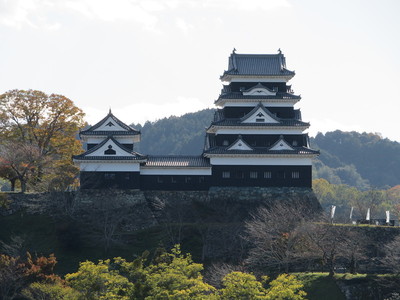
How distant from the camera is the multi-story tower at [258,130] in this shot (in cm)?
4750

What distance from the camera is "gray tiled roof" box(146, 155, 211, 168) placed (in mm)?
47531

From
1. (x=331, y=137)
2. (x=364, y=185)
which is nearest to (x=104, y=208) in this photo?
(x=364, y=185)

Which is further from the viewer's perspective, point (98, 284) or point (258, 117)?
point (258, 117)

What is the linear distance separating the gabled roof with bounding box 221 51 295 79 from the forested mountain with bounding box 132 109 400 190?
67.9 meters

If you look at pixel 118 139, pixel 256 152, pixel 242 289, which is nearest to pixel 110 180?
pixel 118 139

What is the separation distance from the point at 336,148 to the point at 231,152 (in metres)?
94.4

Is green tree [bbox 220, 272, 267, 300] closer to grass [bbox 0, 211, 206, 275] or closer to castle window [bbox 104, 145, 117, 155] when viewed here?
grass [bbox 0, 211, 206, 275]

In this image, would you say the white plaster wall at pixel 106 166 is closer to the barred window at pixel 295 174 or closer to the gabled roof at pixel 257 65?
the gabled roof at pixel 257 65

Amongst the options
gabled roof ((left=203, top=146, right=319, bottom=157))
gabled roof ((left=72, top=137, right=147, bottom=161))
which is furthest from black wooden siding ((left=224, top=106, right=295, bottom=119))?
gabled roof ((left=72, top=137, right=147, bottom=161))

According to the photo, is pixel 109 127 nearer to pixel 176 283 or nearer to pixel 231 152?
pixel 231 152

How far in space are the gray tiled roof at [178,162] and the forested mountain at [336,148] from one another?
232 feet

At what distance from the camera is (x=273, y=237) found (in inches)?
1551

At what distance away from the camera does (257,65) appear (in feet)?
169

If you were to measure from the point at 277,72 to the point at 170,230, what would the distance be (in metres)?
14.5
